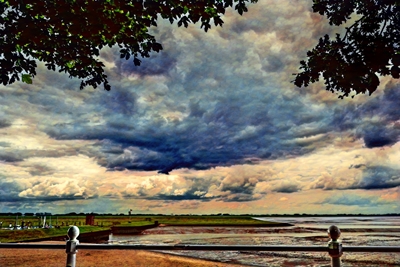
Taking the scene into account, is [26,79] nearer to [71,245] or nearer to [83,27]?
[83,27]

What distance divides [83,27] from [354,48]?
5.11m

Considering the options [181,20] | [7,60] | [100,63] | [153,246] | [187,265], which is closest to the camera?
[153,246]

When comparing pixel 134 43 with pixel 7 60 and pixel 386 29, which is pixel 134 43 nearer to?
pixel 7 60

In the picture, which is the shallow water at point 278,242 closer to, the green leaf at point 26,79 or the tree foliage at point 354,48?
the tree foliage at point 354,48

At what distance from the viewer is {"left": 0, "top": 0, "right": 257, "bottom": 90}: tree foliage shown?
633 centimetres

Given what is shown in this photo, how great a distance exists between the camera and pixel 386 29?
7.20 meters

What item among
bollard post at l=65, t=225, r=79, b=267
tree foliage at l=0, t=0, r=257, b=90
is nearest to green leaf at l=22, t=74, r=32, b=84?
tree foliage at l=0, t=0, r=257, b=90

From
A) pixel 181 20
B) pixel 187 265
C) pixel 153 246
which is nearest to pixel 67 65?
pixel 181 20

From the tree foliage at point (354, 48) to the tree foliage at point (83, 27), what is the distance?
Answer: 74.5 inches

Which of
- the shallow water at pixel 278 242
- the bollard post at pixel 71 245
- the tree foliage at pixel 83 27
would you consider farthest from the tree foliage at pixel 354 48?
the shallow water at pixel 278 242

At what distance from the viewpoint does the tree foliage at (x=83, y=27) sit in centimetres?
633

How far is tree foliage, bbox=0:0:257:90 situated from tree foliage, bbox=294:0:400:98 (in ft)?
6.21

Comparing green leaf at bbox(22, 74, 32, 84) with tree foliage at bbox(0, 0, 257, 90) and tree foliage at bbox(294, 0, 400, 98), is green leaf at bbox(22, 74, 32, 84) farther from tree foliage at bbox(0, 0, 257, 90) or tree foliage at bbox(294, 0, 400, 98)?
tree foliage at bbox(294, 0, 400, 98)

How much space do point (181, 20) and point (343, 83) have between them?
3.24 meters
